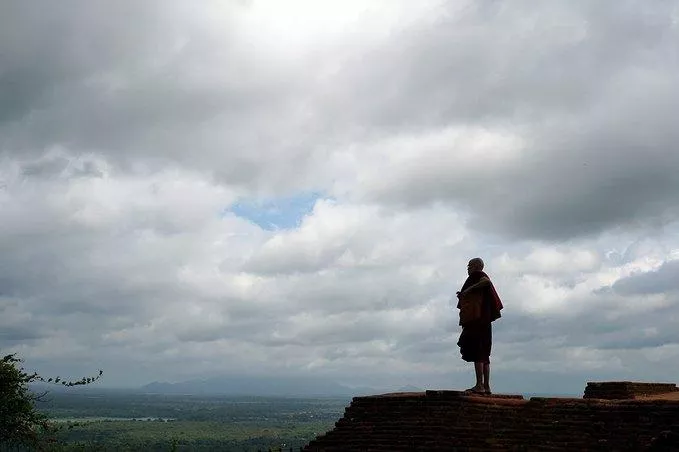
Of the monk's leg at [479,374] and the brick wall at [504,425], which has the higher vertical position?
the monk's leg at [479,374]

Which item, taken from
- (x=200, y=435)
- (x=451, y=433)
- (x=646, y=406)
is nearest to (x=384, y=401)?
(x=451, y=433)

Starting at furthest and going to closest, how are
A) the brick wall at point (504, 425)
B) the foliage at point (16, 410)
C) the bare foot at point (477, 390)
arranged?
the foliage at point (16, 410) < the bare foot at point (477, 390) < the brick wall at point (504, 425)

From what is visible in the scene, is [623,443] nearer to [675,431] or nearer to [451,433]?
[675,431]

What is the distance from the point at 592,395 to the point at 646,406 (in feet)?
17.2

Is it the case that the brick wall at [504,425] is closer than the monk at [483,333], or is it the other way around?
the brick wall at [504,425]

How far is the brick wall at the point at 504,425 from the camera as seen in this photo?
36.8 ft

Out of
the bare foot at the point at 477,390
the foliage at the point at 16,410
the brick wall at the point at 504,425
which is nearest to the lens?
the brick wall at the point at 504,425

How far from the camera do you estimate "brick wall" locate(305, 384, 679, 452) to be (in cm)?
1123

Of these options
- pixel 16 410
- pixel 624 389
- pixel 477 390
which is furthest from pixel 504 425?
pixel 16 410

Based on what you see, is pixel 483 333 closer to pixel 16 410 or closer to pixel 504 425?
pixel 504 425

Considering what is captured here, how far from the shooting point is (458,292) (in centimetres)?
1477

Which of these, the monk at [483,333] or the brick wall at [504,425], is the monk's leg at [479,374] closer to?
the monk at [483,333]

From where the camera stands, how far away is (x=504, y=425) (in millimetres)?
12258

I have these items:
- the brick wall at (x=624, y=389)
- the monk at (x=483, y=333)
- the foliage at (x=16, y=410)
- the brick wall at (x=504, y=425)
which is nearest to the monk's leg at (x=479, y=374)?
the monk at (x=483, y=333)
